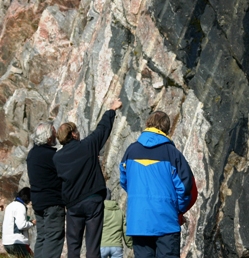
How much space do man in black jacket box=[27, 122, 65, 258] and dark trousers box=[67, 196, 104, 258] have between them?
18.8 inches

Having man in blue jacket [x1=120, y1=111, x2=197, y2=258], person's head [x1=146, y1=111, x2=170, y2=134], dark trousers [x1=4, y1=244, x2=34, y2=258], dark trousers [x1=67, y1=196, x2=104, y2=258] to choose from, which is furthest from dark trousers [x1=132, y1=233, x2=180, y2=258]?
dark trousers [x1=4, y1=244, x2=34, y2=258]

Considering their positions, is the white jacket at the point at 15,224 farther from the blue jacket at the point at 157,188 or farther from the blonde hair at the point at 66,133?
the blue jacket at the point at 157,188

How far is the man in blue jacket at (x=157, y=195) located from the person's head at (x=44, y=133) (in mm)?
1632

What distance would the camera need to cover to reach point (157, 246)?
7176 millimetres

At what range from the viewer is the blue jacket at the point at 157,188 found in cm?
710

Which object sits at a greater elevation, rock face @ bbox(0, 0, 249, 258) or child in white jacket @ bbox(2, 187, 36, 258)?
rock face @ bbox(0, 0, 249, 258)

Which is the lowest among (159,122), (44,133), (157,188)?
(157,188)

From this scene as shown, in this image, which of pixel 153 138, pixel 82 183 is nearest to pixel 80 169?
pixel 82 183

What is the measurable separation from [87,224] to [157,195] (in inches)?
54.7

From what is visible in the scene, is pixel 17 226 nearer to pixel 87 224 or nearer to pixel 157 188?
pixel 87 224

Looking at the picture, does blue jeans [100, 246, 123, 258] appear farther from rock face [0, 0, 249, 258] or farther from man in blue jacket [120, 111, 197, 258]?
man in blue jacket [120, 111, 197, 258]

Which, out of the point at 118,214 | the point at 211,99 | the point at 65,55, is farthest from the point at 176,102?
the point at 65,55

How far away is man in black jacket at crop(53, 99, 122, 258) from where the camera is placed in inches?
313

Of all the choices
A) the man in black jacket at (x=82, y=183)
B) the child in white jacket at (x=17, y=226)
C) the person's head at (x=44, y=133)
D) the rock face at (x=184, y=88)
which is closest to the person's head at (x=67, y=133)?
the man in black jacket at (x=82, y=183)
